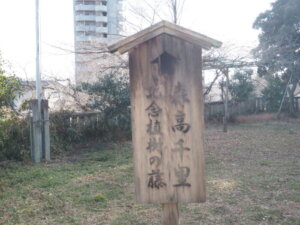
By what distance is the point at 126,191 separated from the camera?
209 inches

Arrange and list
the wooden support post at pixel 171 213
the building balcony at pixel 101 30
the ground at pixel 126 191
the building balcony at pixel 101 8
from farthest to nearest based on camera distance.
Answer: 1. the building balcony at pixel 101 8
2. the building balcony at pixel 101 30
3. the ground at pixel 126 191
4. the wooden support post at pixel 171 213

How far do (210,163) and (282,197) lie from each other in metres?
2.67

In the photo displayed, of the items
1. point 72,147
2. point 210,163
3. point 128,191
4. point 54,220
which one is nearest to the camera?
point 54,220

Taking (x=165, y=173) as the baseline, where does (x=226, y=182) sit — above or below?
below

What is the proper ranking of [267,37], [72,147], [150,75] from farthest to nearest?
[267,37]
[72,147]
[150,75]

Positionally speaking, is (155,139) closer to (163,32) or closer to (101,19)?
(163,32)

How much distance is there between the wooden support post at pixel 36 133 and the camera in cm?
784

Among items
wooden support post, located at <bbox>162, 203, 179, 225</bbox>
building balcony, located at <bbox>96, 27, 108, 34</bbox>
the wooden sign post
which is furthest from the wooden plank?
building balcony, located at <bbox>96, 27, 108, 34</bbox>

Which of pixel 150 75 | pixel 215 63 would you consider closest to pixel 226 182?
pixel 150 75

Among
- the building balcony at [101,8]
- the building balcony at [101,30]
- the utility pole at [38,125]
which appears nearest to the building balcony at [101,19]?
the building balcony at [101,30]

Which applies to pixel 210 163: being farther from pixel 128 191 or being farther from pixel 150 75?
pixel 150 75

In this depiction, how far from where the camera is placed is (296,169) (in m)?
6.48

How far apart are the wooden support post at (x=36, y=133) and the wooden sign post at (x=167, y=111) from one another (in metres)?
5.81

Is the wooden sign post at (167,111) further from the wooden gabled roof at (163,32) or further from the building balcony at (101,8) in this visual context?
the building balcony at (101,8)
